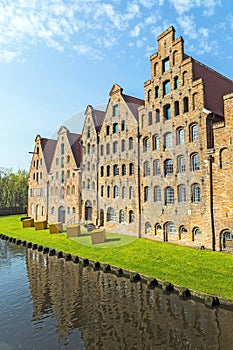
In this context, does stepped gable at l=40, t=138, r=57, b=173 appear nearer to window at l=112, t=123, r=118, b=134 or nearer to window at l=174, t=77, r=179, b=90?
window at l=112, t=123, r=118, b=134

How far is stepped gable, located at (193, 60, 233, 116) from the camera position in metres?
24.1

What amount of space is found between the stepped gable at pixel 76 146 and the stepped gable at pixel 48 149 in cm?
639

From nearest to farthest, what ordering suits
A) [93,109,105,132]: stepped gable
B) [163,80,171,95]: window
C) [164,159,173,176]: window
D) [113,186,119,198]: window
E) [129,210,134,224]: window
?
[164,159,173,176]: window, [163,80,171,95]: window, [129,210,134,224]: window, [113,186,119,198]: window, [93,109,105,132]: stepped gable

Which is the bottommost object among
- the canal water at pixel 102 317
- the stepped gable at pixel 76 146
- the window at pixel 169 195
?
the canal water at pixel 102 317

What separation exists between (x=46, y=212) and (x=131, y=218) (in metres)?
21.2

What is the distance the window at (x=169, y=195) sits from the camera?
25334mm

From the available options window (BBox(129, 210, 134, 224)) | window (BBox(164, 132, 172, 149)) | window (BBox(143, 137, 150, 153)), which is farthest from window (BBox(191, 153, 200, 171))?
window (BBox(129, 210, 134, 224))

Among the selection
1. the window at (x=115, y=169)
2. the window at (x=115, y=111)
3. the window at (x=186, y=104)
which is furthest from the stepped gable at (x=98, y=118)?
the window at (x=186, y=104)

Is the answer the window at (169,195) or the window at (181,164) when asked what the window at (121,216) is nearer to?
the window at (169,195)

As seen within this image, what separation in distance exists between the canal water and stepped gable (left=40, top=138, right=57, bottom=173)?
99.6 ft

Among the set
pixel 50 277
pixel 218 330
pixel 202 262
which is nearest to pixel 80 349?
pixel 218 330

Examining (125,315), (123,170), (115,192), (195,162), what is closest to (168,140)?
(195,162)

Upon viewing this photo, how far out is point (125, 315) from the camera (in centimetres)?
1266

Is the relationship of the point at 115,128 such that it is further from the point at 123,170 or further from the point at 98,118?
the point at 98,118
